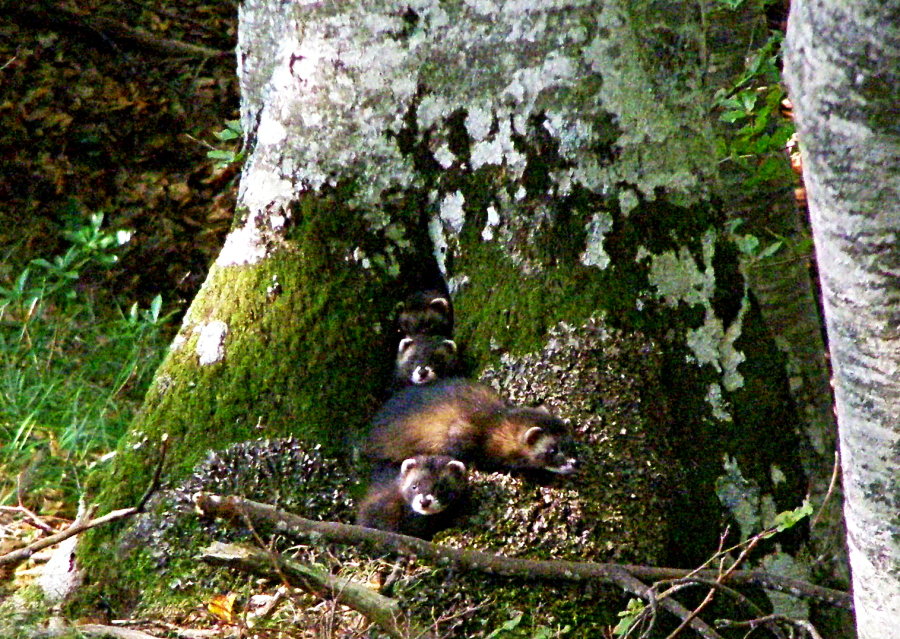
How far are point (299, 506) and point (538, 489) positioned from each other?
0.89 m

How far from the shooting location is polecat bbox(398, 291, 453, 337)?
455cm

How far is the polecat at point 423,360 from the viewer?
4496 millimetres

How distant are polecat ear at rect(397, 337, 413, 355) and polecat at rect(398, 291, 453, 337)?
3 cm

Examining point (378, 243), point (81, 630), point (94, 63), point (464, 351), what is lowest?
point (81, 630)

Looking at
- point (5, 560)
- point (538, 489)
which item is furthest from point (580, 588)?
point (5, 560)

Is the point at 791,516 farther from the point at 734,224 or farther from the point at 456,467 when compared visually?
the point at 734,224

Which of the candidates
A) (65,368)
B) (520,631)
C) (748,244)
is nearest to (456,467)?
(520,631)

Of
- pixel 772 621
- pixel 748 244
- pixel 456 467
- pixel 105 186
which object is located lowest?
pixel 772 621

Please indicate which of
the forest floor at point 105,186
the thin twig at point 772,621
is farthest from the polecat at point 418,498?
the forest floor at point 105,186

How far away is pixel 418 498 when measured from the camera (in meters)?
4.17

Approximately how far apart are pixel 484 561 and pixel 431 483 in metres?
0.45

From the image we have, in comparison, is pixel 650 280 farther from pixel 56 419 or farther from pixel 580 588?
pixel 56 419

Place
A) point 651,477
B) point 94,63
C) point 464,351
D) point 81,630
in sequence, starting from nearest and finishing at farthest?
1. point 81,630
2. point 651,477
3. point 464,351
4. point 94,63

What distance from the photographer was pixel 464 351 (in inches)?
178
